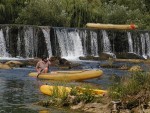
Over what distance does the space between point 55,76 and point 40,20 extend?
A: 67.5 ft

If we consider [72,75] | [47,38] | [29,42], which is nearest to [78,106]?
[72,75]

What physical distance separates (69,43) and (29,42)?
10.8 feet

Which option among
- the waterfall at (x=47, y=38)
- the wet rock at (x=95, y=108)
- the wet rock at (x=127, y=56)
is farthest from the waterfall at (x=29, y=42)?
the wet rock at (x=95, y=108)

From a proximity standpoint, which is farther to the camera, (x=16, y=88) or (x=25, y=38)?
(x=25, y=38)

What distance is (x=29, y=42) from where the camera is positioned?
37375 millimetres

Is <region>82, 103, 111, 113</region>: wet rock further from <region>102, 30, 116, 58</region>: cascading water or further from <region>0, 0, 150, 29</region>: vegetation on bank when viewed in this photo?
<region>0, 0, 150, 29</region>: vegetation on bank

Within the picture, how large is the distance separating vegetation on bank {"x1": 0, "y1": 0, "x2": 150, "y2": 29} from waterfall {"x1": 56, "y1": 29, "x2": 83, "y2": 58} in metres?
4.43

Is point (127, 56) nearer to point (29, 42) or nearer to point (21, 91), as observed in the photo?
point (29, 42)

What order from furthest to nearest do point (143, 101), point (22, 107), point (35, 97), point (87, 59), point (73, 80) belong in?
point (87, 59) → point (73, 80) → point (35, 97) → point (22, 107) → point (143, 101)

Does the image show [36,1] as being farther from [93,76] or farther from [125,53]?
[93,76]

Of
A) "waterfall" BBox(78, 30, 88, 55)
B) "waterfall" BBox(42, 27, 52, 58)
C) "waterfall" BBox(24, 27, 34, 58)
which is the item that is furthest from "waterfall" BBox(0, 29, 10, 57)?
"waterfall" BBox(78, 30, 88, 55)

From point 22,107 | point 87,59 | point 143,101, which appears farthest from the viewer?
point 87,59

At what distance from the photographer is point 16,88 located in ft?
66.0

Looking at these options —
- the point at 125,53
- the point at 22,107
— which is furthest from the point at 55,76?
the point at 125,53
